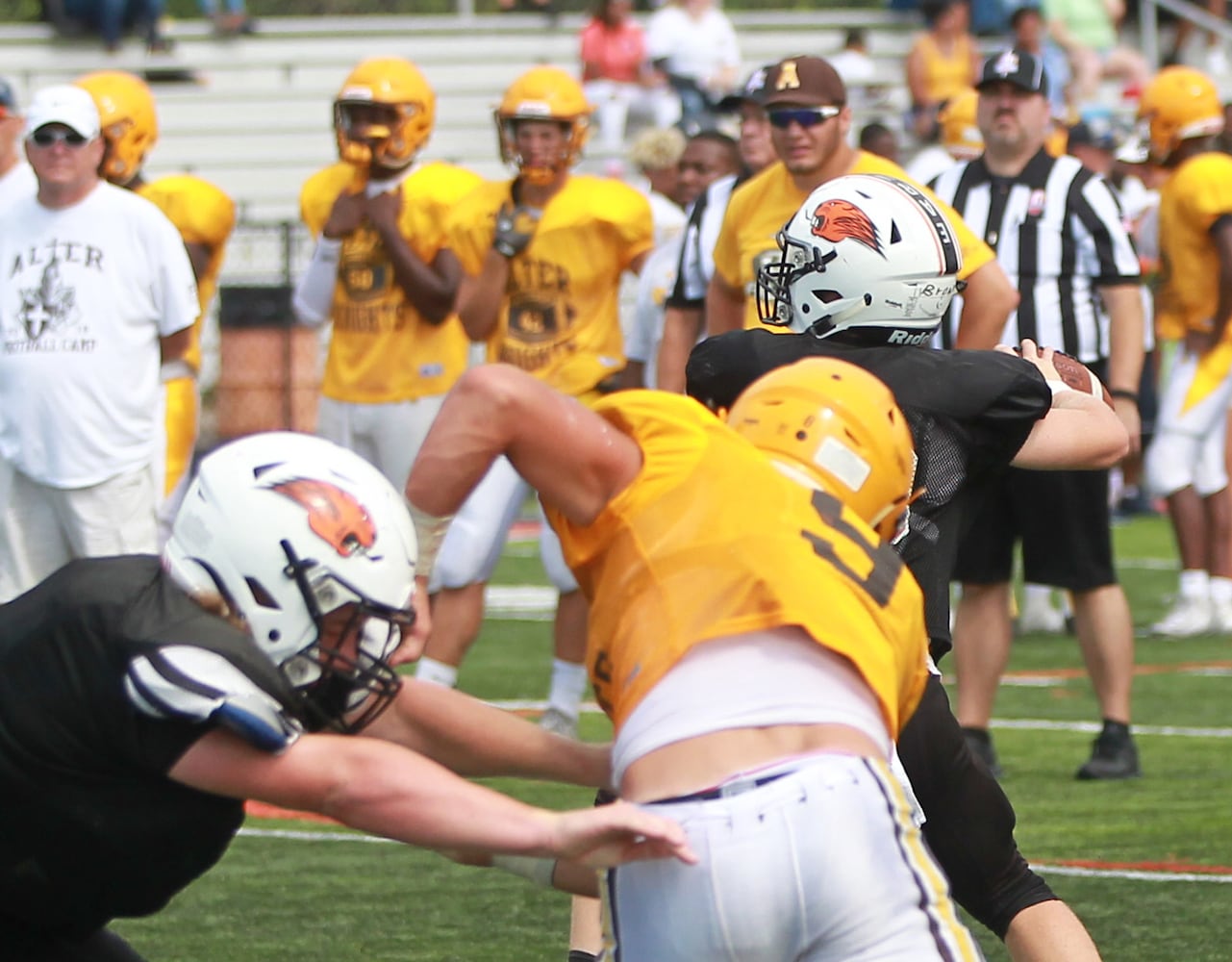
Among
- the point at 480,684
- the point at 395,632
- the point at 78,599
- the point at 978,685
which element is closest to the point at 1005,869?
the point at 395,632

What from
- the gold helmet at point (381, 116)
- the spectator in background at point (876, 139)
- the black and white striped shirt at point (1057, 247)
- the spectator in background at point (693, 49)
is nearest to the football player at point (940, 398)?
the black and white striped shirt at point (1057, 247)

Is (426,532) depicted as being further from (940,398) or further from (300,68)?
(300,68)

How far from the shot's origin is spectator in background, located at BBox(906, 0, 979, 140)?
1692cm

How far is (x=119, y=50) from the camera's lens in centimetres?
1720

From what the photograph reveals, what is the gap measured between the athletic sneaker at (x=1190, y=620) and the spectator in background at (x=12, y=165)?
Answer: 5.15 m

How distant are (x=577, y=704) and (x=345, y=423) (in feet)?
5.32

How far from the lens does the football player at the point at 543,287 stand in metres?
7.35

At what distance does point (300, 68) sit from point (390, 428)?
10.3m

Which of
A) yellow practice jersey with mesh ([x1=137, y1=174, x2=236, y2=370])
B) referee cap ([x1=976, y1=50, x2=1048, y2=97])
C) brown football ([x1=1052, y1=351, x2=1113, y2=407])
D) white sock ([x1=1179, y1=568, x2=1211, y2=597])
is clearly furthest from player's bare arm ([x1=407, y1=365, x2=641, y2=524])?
white sock ([x1=1179, y1=568, x2=1211, y2=597])

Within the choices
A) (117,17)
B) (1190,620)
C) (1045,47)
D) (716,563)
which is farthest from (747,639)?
(1045,47)

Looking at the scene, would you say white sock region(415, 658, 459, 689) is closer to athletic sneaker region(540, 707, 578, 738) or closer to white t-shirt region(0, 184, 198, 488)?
athletic sneaker region(540, 707, 578, 738)

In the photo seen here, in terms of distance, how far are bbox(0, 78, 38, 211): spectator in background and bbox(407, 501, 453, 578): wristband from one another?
471 cm

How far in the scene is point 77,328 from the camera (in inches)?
275

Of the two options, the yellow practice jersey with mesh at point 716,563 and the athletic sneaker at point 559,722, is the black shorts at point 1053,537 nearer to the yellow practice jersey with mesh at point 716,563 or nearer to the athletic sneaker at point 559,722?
the athletic sneaker at point 559,722
